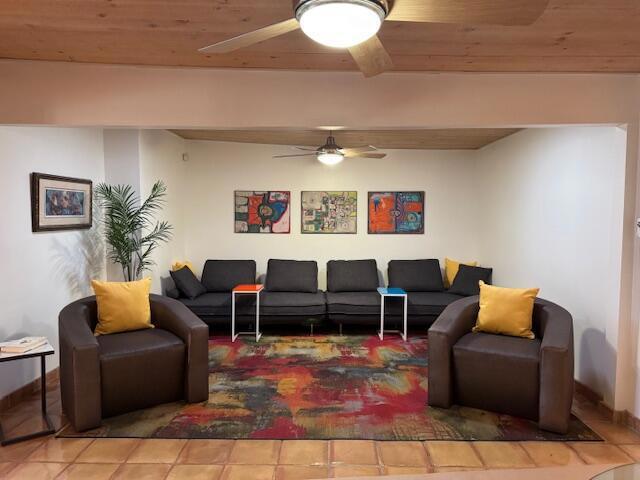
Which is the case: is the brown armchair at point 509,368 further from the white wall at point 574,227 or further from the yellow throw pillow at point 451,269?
the yellow throw pillow at point 451,269

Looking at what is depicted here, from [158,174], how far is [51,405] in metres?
2.62

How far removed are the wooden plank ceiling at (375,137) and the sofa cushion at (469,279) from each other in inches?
62.9

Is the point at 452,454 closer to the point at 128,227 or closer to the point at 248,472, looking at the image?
the point at 248,472

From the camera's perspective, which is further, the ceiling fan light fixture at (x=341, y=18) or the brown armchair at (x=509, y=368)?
the brown armchair at (x=509, y=368)

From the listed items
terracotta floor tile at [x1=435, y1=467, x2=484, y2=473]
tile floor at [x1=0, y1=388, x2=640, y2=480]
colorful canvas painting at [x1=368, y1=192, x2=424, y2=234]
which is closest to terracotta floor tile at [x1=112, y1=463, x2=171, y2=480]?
tile floor at [x1=0, y1=388, x2=640, y2=480]

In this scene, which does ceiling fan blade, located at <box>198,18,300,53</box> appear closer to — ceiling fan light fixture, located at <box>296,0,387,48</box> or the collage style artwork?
ceiling fan light fixture, located at <box>296,0,387,48</box>

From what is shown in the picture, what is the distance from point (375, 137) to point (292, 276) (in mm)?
2023

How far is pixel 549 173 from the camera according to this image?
4.07 metres

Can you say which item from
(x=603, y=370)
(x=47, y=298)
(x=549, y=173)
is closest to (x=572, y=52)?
(x=549, y=173)

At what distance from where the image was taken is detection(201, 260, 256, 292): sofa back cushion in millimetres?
5598

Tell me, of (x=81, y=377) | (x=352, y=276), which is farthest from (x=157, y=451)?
(x=352, y=276)

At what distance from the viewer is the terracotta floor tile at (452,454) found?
2549 millimetres

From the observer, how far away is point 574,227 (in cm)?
360

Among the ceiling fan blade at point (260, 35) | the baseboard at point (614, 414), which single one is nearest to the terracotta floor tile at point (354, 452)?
the baseboard at point (614, 414)
